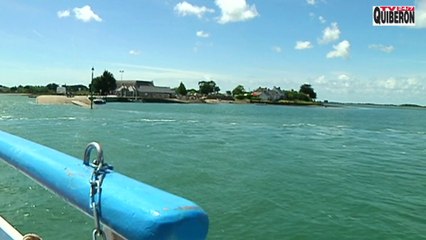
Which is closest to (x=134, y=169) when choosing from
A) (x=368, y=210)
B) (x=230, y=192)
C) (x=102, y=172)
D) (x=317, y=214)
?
(x=230, y=192)

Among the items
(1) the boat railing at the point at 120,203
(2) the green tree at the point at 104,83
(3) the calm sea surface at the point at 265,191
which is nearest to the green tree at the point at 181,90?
(2) the green tree at the point at 104,83

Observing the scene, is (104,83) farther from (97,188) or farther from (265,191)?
(97,188)

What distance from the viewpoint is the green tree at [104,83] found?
449 feet

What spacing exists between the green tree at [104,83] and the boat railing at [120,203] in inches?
5520

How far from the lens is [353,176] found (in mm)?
18281

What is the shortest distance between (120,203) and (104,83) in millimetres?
141723

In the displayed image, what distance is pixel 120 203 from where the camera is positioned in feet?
4.44

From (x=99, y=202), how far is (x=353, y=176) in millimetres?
18311

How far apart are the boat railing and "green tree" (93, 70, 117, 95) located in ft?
460

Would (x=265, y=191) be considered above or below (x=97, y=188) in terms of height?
below

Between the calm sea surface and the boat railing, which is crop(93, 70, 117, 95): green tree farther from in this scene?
the boat railing

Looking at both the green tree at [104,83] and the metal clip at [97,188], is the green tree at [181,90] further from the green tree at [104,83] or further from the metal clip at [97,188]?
the metal clip at [97,188]

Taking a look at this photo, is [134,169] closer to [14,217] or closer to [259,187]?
[259,187]

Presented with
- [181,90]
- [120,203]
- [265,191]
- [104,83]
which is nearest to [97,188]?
[120,203]
